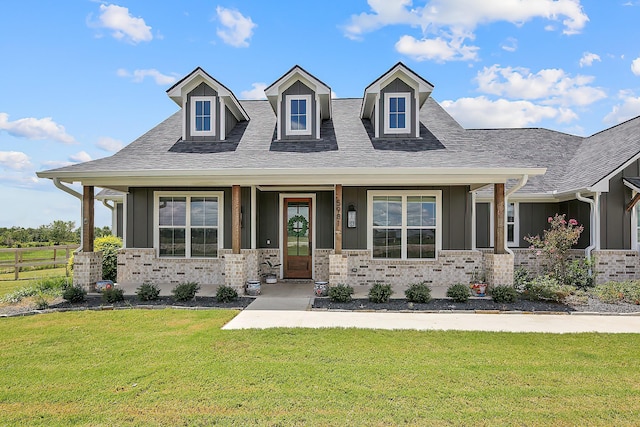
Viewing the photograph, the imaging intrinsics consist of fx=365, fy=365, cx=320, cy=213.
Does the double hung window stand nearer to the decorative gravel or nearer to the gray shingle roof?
the gray shingle roof

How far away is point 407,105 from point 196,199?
6933mm

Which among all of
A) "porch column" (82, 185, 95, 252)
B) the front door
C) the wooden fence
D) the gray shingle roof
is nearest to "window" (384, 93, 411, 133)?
the gray shingle roof

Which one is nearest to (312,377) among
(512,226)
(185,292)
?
(185,292)

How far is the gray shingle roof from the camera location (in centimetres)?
917

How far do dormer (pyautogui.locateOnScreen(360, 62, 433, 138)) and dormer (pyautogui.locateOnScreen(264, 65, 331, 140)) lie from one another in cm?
155

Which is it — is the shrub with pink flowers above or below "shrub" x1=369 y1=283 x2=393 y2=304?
above

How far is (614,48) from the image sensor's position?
10.2 meters

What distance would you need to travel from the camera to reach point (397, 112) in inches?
440

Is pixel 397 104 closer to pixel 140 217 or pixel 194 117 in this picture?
pixel 194 117

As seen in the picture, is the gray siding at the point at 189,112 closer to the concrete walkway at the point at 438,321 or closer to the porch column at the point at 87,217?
the porch column at the point at 87,217

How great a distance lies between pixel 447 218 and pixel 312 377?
7.35 m

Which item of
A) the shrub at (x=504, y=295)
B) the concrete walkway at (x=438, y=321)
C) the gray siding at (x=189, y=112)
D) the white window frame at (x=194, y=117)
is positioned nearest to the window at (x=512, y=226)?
the shrub at (x=504, y=295)

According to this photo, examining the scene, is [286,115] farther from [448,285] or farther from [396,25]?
[448,285]

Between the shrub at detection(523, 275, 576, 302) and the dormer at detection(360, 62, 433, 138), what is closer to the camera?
the shrub at detection(523, 275, 576, 302)
